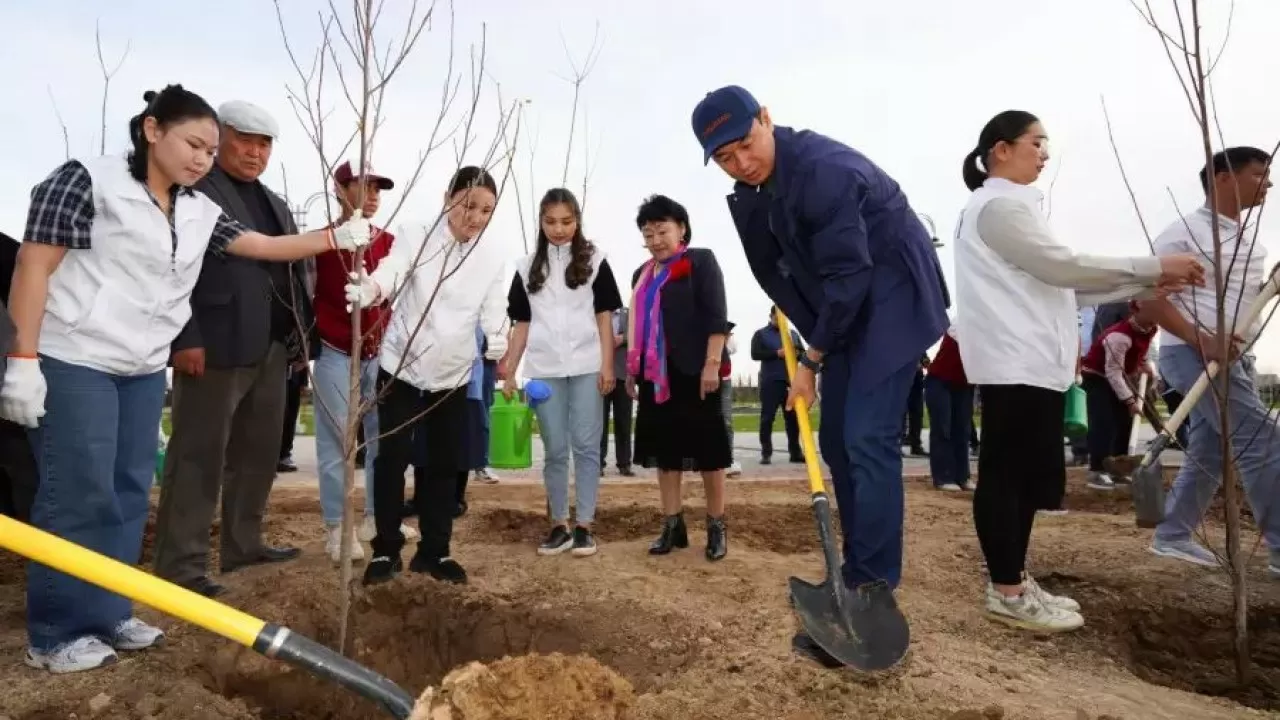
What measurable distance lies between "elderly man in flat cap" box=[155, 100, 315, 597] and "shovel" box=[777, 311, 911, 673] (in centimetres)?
209

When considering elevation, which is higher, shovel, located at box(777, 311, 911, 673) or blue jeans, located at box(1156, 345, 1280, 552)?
blue jeans, located at box(1156, 345, 1280, 552)

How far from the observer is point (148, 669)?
2664mm

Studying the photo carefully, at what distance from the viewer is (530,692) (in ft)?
7.23

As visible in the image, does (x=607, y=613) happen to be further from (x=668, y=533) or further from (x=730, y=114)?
(x=730, y=114)

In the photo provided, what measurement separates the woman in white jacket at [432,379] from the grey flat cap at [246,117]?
0.85 meters

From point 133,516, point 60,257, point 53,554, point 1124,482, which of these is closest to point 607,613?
point 133,516

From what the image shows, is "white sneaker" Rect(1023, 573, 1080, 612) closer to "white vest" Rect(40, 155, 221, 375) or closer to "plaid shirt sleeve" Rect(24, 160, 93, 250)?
"white vest" Rect(40, 155, 221, 375)

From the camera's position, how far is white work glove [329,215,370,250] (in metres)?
2.87

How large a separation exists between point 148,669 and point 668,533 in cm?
242

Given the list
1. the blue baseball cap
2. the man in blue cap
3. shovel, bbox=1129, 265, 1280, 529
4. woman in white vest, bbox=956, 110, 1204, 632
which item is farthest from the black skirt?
shovel, bbox=1129, 265, 1280, 529

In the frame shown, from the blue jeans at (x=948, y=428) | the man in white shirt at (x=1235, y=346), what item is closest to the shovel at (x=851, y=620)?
the man in white shirt at (x=1235, y=346)

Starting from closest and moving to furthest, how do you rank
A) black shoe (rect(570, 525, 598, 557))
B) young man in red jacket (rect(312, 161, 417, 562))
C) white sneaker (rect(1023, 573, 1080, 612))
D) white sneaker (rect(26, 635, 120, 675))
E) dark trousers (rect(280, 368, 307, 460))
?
white sneaker (rect(26, 635, 120, 675)) < white sneaker (rect(1023, 573, 1080, 612)) < young man in red jacket (rect(312, 161, 417, 562)) < black shoe (rect(570, 525, 598, 557)) < dark trousers (rect(280, 368, 307, 460))

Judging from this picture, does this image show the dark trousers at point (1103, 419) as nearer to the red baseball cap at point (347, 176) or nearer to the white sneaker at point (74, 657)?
the red baseball cap at point (347, 176)

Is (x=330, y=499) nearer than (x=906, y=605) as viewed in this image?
No
